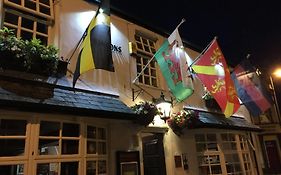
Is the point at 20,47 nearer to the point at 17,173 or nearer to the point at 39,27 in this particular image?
the point at 39,27

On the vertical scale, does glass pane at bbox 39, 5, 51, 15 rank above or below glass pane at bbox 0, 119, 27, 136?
above

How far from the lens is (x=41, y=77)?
Answer: 5426 millimetres

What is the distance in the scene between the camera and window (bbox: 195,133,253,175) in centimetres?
905

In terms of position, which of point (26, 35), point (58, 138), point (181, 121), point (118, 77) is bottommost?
point (58, 138)

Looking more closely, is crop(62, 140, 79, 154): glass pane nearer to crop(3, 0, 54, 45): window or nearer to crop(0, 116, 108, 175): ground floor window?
crop(0, 116, 108, 175): ground floor window

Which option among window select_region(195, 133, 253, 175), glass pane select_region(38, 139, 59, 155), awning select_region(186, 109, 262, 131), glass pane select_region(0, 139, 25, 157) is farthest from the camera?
window select_region(195, 133, 253, 175)

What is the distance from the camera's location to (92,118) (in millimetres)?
5926

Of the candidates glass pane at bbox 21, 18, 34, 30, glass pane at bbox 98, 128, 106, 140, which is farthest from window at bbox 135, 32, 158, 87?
glass pane at bbox 21, 18, 34, 30

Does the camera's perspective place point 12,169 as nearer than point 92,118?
Yes

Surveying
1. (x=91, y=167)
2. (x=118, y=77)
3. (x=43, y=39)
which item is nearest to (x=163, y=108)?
(x=118, y=77)

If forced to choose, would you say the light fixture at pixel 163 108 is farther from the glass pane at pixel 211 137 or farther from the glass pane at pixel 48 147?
the glass pane at pixel 48 147

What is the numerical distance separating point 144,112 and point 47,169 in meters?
2.86

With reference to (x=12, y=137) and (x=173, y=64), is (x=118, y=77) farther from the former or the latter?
(x=12, y=137)

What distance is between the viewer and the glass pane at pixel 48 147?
5044 mm
